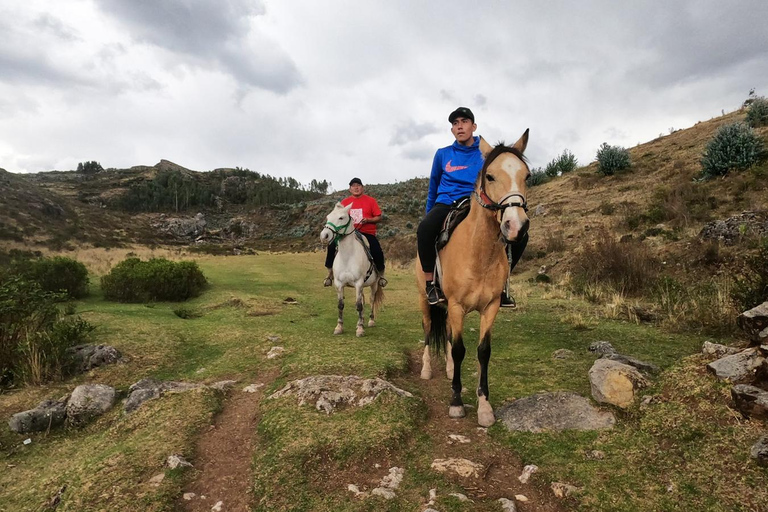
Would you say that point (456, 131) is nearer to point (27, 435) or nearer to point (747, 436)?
point (747, 436)

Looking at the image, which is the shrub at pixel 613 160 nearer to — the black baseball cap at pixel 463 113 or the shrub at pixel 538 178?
the shrub at pixel 538 178

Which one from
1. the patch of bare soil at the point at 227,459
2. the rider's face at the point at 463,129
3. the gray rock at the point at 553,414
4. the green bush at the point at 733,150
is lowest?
the patch of bare soil at the point at 227,459

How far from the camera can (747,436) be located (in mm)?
2893

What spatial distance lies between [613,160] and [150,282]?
24451mm

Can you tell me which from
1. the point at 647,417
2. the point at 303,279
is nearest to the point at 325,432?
the point at 647,417

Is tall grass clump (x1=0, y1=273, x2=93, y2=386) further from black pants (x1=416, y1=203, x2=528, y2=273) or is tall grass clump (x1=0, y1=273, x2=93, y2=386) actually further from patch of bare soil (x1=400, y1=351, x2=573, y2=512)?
black pants (x1=416, y1=203, x2=528, y2=273)

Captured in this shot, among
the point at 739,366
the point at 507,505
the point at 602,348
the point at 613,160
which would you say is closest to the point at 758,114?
the point at 613,160

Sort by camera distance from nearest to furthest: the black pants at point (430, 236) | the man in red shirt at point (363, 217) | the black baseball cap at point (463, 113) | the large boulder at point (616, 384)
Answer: the large boulder at point (616, 384) → the black baseball cap at point (463, 113) → the black pants at point (430, 236) → the man in red shirt at point (363, 217)

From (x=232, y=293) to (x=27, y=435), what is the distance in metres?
7.88

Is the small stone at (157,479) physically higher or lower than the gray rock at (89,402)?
lower

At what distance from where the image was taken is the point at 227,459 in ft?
11.8

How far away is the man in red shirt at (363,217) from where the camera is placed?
8.63 m

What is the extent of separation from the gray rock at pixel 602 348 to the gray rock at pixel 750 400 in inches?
83.0

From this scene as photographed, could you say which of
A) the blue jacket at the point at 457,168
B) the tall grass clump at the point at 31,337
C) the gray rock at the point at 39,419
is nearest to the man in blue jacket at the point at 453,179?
the blue jacket at the point at 457,168
